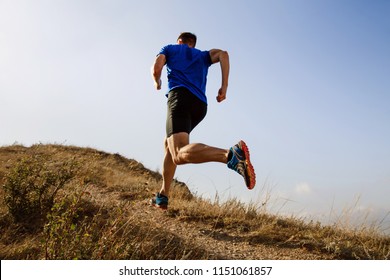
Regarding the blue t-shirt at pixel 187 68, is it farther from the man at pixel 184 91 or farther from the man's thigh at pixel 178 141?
the man's thigh at pixel 178 141

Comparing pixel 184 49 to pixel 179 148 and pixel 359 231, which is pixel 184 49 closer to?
pixel 179 148

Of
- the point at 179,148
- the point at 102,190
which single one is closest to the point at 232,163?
the point at 179,148

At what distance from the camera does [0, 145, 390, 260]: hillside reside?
10.6ft

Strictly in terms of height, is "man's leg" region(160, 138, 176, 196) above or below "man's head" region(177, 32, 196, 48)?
below

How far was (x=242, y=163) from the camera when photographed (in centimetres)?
353

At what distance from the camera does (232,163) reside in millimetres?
3562

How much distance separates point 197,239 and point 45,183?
231 centimetres

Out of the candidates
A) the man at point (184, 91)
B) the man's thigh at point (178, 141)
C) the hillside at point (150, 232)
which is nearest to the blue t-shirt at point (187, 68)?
the man at point (184, 91)

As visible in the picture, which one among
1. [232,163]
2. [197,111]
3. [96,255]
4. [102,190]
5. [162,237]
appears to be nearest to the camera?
[96,255]

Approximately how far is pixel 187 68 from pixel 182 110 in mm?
651

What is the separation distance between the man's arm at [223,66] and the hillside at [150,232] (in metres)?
1.72

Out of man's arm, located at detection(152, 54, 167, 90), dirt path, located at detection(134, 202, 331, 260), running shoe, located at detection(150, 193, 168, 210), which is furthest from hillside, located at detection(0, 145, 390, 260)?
man's arm, located at detection(152, 54, 167, 90)

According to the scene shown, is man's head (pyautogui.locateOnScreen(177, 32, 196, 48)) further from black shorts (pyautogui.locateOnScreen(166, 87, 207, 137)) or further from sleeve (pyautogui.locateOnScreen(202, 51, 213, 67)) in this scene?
black shorts (pyautogui.locateOnScreen(166, 87, 207, 137))

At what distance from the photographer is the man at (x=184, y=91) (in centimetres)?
430
